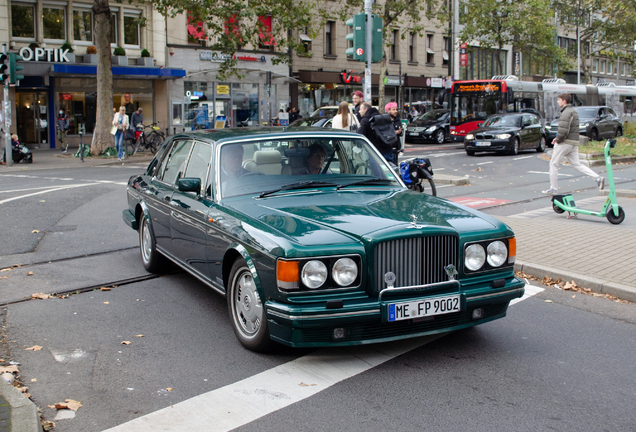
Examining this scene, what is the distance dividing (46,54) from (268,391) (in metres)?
27.7

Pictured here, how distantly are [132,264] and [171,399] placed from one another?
3969 mm

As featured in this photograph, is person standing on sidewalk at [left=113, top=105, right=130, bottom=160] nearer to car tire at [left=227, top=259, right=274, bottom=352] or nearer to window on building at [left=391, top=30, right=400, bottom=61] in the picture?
car tire at [left=227, top=259, right=274, bottom=352]

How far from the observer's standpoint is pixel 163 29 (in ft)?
111

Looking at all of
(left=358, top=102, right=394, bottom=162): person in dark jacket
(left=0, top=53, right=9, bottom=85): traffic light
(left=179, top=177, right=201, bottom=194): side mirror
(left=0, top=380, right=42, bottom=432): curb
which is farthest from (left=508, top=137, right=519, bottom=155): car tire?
(left=0, top=380, right=42, bottom=432): curb

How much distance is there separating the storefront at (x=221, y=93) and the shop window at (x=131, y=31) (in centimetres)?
224

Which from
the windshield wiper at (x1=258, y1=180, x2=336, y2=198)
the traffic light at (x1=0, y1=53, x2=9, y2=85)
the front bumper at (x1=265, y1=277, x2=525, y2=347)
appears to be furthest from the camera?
the traffic light at (x1=0, y1=53, x2=9, y2=85)

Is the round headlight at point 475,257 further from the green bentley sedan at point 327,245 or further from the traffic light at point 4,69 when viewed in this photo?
the traffic light at point 4,69

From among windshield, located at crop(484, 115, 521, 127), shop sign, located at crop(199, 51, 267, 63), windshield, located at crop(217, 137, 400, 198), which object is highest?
shop sign, located at crop(199, 51, 267, 63)

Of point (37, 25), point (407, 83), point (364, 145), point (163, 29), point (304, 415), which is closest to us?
point (304, 415)

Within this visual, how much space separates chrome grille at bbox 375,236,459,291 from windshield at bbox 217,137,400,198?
140 centimetres

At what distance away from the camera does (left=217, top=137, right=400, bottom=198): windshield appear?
5.61 m

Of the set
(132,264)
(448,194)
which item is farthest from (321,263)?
(448,194)

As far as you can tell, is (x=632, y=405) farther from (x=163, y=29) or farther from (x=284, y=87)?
(x=284, y=87)

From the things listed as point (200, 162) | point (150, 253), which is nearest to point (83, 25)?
point (150, 253)
